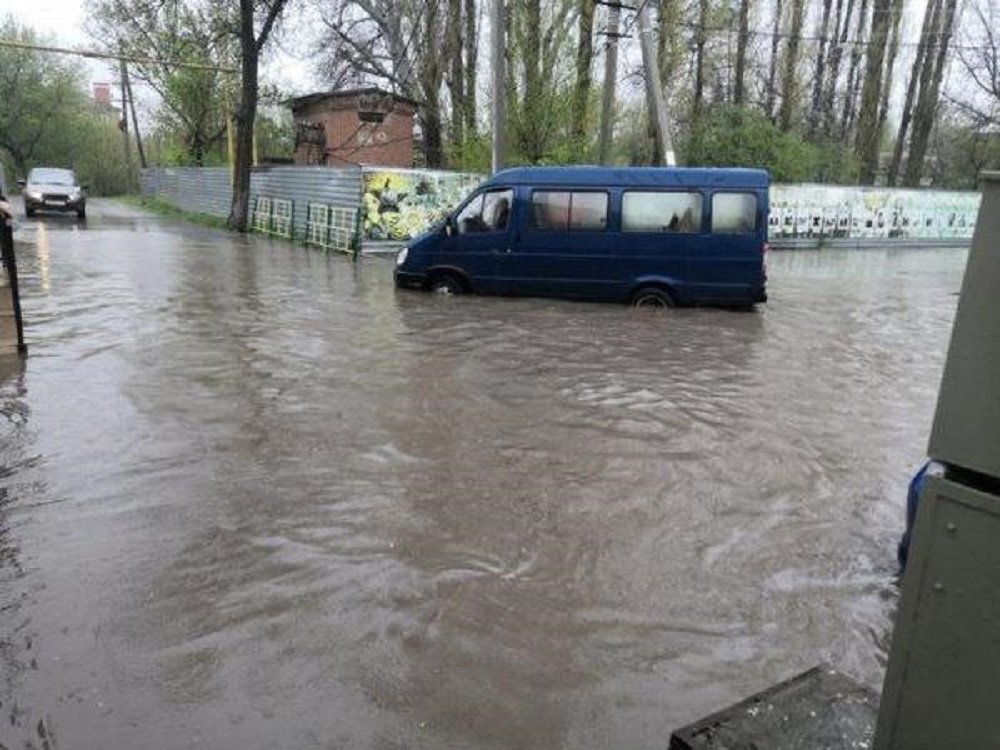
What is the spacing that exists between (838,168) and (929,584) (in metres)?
34.9

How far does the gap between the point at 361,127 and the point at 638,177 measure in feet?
62.8

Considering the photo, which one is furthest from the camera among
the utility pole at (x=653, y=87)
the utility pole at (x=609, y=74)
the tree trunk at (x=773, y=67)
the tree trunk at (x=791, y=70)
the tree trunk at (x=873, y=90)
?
the tree trunk at (x=873, y=90)

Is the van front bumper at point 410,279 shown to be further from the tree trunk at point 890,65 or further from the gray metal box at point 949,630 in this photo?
the tree trunk at point 890,65

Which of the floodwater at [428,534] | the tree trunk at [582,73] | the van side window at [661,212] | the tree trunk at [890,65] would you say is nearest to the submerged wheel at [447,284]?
the van side window at [661,212]

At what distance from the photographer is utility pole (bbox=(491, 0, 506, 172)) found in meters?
18.7

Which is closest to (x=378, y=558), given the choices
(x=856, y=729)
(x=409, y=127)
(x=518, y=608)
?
(x=518, y=608)

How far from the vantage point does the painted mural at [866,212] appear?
2811 centimetres

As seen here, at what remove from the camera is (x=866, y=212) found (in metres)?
29.9

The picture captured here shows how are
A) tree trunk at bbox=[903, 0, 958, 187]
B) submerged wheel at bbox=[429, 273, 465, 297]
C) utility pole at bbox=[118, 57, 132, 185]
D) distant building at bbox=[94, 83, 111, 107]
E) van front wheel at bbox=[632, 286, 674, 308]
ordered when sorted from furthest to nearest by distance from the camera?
1. utility pole at bbox=[118, 57, 132, 185]
2. distant building at bbox=[94, 83, 111, 107]
3. tree trunk at bbox=[903, 0, 958, 187]
4. submerged wheel at bbox=[429, 273, 465, 297]
5. van front wheel at bbox=[632, 286, 674, 308]

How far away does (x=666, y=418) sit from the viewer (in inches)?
287

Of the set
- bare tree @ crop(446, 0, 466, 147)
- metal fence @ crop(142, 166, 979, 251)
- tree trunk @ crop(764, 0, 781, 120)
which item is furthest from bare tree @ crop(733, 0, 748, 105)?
bare tree @ crop(446, 0, 466, 147)

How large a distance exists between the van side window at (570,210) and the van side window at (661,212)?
37cm

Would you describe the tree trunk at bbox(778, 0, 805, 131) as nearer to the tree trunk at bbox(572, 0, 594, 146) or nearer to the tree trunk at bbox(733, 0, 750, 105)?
the tree trunk at bbox(733, 0, 750, 105)

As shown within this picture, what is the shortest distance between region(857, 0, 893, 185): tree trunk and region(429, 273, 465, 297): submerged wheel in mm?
28949
